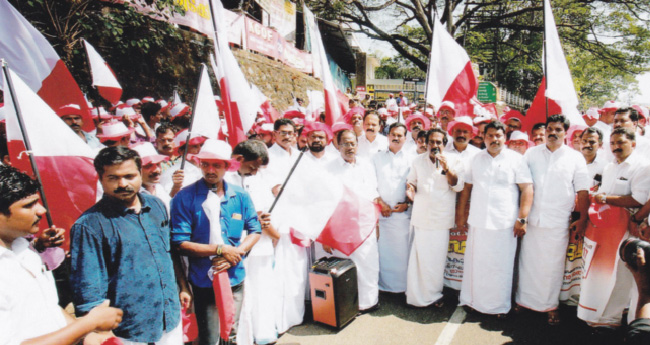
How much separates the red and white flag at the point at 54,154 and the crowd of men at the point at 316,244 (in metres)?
0.31

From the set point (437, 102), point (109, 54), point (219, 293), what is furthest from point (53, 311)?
point (109, 54)

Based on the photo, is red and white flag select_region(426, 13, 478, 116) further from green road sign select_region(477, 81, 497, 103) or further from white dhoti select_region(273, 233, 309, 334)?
green road sign select_region(477, 81, 497, 103)

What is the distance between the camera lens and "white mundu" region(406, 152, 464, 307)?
3.98 metres

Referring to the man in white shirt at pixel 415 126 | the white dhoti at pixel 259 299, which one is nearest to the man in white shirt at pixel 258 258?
the white dhoti at pixel 259 299

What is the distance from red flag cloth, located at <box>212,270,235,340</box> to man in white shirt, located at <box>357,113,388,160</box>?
116 inches

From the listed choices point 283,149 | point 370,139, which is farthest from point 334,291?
point 370,139

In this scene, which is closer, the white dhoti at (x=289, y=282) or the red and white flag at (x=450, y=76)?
the white dhoti at (x=289, y=282)

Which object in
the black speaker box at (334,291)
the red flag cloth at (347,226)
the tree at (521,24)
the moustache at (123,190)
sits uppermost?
the tree at (521,24)

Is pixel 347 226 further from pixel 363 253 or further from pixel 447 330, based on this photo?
pixel 447 330

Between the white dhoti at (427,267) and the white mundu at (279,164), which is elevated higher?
the white mundu at (279,164)

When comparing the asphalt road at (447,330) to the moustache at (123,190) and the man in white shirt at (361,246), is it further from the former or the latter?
the moustache at (123,190)

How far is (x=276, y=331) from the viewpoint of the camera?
3.46m

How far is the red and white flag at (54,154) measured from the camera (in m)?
2.28

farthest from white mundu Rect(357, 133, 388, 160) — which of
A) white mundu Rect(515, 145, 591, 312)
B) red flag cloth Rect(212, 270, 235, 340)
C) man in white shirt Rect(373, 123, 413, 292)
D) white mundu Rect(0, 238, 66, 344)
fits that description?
white mundu Rect(0, 238, 66, 344)
